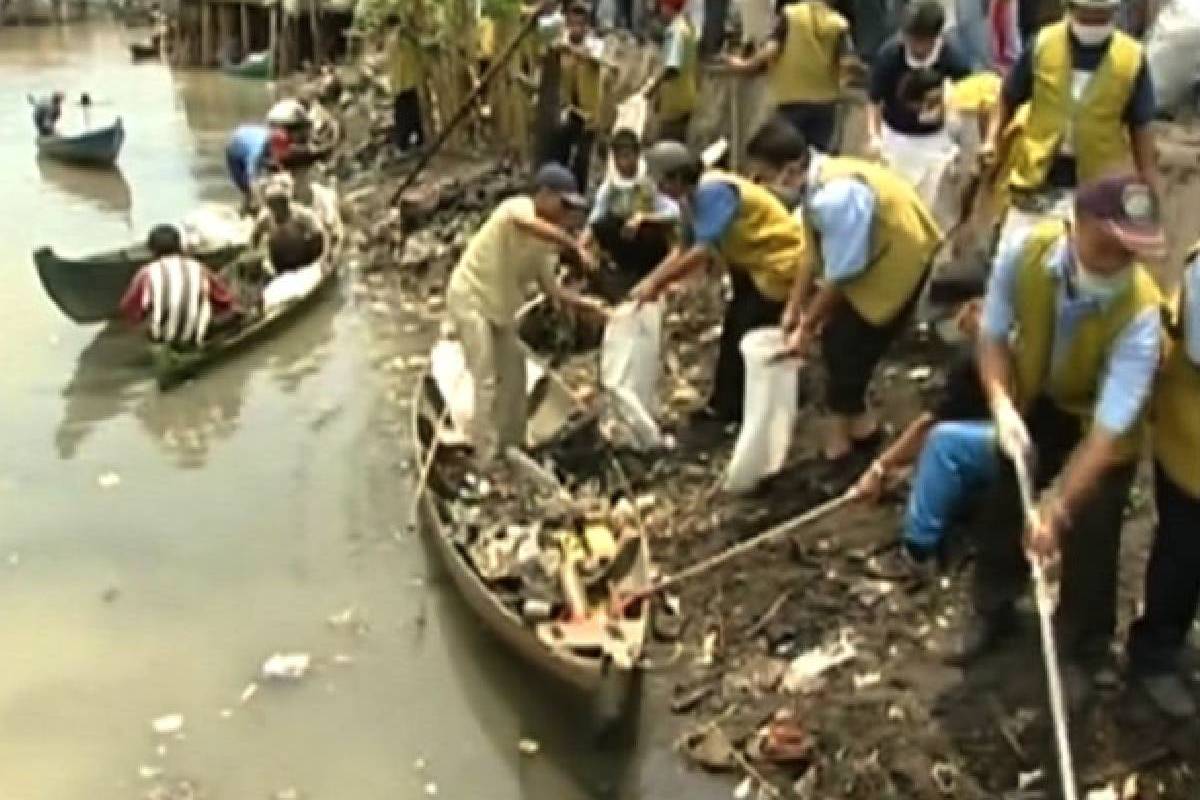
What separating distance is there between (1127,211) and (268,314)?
10.9 metres

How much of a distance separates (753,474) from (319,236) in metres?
8.82

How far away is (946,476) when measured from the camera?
6.62 meters

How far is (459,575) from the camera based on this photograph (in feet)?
29.8

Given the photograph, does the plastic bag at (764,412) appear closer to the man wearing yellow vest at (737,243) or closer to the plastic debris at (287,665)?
the man wearing yellow vest at (737,243)

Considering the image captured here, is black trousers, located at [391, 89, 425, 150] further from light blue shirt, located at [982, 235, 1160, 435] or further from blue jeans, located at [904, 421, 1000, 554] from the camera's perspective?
light blue shirt, located at [982, 235, 1160, 435]

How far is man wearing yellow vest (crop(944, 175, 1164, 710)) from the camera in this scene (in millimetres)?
5734

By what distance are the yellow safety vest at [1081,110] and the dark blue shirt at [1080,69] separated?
2 cm

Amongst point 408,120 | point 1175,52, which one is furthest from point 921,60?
point 408,120

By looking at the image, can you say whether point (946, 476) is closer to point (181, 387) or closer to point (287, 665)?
point (287, 665)

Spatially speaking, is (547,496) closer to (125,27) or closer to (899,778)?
(899,778)

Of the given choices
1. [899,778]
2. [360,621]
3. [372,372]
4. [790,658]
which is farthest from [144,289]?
[899,778]

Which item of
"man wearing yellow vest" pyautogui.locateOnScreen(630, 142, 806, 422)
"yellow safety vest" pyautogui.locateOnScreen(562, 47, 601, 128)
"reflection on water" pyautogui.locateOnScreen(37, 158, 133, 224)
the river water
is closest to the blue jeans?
the river water

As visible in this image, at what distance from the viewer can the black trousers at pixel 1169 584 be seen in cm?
632

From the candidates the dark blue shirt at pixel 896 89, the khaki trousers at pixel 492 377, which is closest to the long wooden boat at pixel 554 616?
the khaki trousers at pixel 492 377
